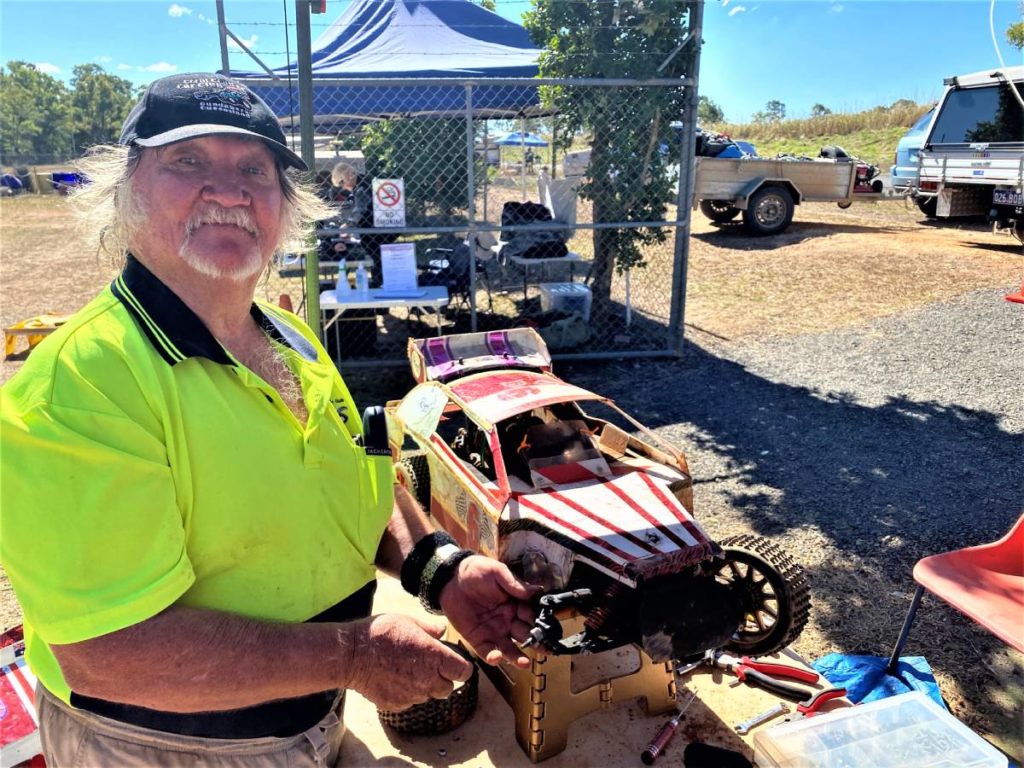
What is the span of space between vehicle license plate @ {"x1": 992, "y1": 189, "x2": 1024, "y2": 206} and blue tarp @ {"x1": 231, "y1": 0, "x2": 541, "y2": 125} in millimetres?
Result: 7092

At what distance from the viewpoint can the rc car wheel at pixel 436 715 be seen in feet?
8.86

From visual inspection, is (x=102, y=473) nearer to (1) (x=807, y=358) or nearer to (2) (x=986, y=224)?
(1) (x=807, y=358)

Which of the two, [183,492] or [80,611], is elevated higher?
[183,492]

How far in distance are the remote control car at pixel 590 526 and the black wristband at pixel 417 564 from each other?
12.8 inches

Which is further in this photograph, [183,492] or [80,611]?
[183,492]

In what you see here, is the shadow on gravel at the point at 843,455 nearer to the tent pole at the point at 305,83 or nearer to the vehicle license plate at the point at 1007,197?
the tent pole at the point at 305,83

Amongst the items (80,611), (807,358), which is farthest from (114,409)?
(807,358)

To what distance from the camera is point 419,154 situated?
33.6 feet

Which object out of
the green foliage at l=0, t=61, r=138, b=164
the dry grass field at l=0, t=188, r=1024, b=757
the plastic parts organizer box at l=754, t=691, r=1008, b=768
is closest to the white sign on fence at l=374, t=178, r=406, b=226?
the dry grass field at l=0, t=188, r=1024, b=757

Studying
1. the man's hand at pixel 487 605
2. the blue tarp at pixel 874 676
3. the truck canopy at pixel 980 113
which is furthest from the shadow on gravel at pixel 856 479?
the truck canopy at pixel 980 113

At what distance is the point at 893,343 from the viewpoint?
7.88 m

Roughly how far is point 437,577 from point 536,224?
21.6ft

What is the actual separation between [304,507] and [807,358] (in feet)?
23.4

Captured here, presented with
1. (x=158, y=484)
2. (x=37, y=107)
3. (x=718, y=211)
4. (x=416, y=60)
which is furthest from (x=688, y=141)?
(x=37, y=107)
